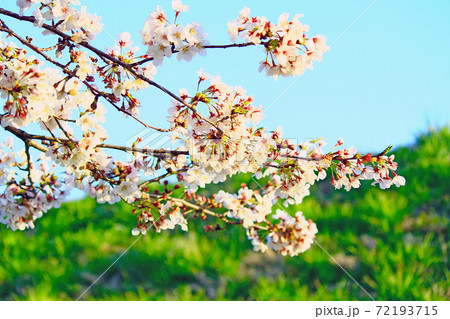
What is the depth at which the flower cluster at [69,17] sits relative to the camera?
2021 mm

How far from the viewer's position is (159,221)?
8.91ft

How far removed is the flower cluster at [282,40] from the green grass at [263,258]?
3.21m

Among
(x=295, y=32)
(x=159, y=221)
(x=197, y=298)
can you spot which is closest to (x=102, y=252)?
(x=197, y=298)

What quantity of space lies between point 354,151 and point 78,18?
5.08 ft

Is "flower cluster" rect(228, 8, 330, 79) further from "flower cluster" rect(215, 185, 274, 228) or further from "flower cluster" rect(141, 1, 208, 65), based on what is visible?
"flower cluster" rect(215, 185, 274, 228)

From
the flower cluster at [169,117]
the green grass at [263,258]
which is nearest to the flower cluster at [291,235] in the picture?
the flower cluster at [169,117]

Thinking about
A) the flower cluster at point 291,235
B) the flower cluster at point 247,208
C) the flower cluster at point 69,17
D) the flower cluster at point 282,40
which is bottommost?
the flower cluster at point 291,235

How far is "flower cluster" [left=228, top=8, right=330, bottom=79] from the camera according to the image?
68.7 inches

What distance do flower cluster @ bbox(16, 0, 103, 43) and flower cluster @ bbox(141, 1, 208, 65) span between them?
1.21ft

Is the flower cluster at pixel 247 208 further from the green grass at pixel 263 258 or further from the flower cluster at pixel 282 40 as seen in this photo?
the green grass at pixel 263 258

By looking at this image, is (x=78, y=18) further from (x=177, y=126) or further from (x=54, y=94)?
(x=177, y=126)

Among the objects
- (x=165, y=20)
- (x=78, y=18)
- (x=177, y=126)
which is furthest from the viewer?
(x=177, y=126)

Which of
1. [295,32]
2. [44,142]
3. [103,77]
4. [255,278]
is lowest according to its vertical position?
[255,278]

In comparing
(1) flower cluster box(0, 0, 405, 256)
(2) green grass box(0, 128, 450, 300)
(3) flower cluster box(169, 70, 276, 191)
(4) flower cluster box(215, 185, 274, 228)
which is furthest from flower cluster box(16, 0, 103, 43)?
(2) green grass box(0, 128, 450, 300)
